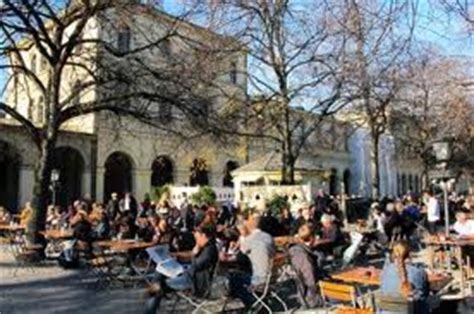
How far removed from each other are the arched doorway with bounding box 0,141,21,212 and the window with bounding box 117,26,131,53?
1872 cm

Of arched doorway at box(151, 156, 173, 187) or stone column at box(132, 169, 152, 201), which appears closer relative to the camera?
stone column at box(132, 169, 152, 201)

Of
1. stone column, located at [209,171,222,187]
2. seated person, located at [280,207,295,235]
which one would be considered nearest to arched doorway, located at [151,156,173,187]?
stone column, located at [209,171,222,187]

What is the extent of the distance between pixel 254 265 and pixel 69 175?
3610 cm

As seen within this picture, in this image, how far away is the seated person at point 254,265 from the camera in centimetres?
1020

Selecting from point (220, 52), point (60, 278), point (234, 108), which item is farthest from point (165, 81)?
point (234, 108)

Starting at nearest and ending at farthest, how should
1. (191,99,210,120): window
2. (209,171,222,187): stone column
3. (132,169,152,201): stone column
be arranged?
(191,99,210,120): window < (132,169,152,201): stone column < (209,171,222,187): stone column

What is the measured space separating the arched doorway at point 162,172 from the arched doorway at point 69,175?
613 centimetres

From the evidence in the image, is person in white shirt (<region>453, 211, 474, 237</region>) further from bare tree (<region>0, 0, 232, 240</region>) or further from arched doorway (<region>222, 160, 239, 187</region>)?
arched doorway (<region>222, 160, 239, 187</region>)

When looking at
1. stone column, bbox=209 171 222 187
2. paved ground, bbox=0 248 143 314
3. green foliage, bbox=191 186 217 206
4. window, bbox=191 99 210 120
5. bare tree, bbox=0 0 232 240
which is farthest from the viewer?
stone column, bbox=209 171 222 187

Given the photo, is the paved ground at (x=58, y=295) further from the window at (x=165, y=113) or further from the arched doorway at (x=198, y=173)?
the arched doorway at (x=198, y=173)

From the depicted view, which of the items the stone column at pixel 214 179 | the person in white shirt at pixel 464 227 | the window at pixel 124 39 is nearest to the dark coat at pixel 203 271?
the person in white shirt at pixel 464 227

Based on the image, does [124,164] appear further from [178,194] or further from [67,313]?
[67,313]

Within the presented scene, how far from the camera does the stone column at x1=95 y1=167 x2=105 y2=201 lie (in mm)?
44344

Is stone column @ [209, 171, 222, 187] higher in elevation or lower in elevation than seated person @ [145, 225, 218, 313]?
higher
